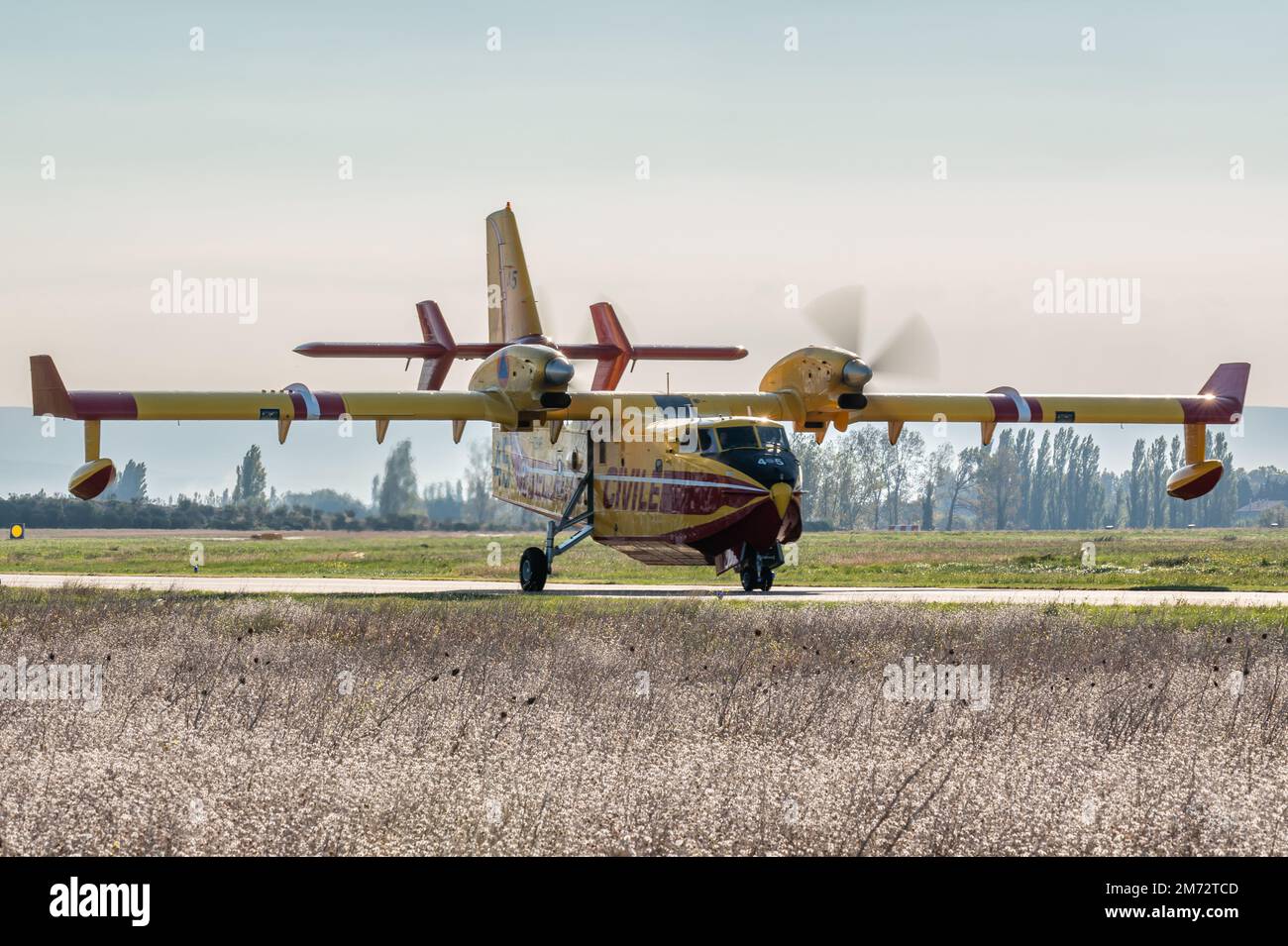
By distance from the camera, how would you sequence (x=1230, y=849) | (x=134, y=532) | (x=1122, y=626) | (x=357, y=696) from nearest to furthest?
1. (x=1230, y=849)
2. (x=357, y=696)
3. (x=1122, y=626)
4. (x=134, y=532)

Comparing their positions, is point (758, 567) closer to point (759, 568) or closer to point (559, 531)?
point (759, 568)

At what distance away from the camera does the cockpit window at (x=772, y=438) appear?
3328 cm

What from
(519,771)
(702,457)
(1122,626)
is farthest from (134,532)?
(519,771)

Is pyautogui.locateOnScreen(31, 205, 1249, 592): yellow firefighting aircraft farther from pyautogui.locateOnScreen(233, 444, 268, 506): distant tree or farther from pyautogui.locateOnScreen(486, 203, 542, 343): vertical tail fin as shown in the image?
pyautogui.locateOnScreen(233, 444, 268, 506): distant tree

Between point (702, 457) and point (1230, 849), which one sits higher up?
point (702, 457)

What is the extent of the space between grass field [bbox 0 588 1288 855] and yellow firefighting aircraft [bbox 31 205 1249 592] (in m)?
7.20

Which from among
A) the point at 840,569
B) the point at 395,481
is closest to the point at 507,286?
the point at 840,569

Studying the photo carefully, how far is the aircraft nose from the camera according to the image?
32344mm

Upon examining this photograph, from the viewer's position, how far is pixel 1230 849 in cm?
1102

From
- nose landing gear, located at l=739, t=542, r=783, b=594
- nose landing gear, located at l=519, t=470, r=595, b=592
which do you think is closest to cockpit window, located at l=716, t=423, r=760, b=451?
nose landing gear, located at l=739, t=542, r=783, b=594
